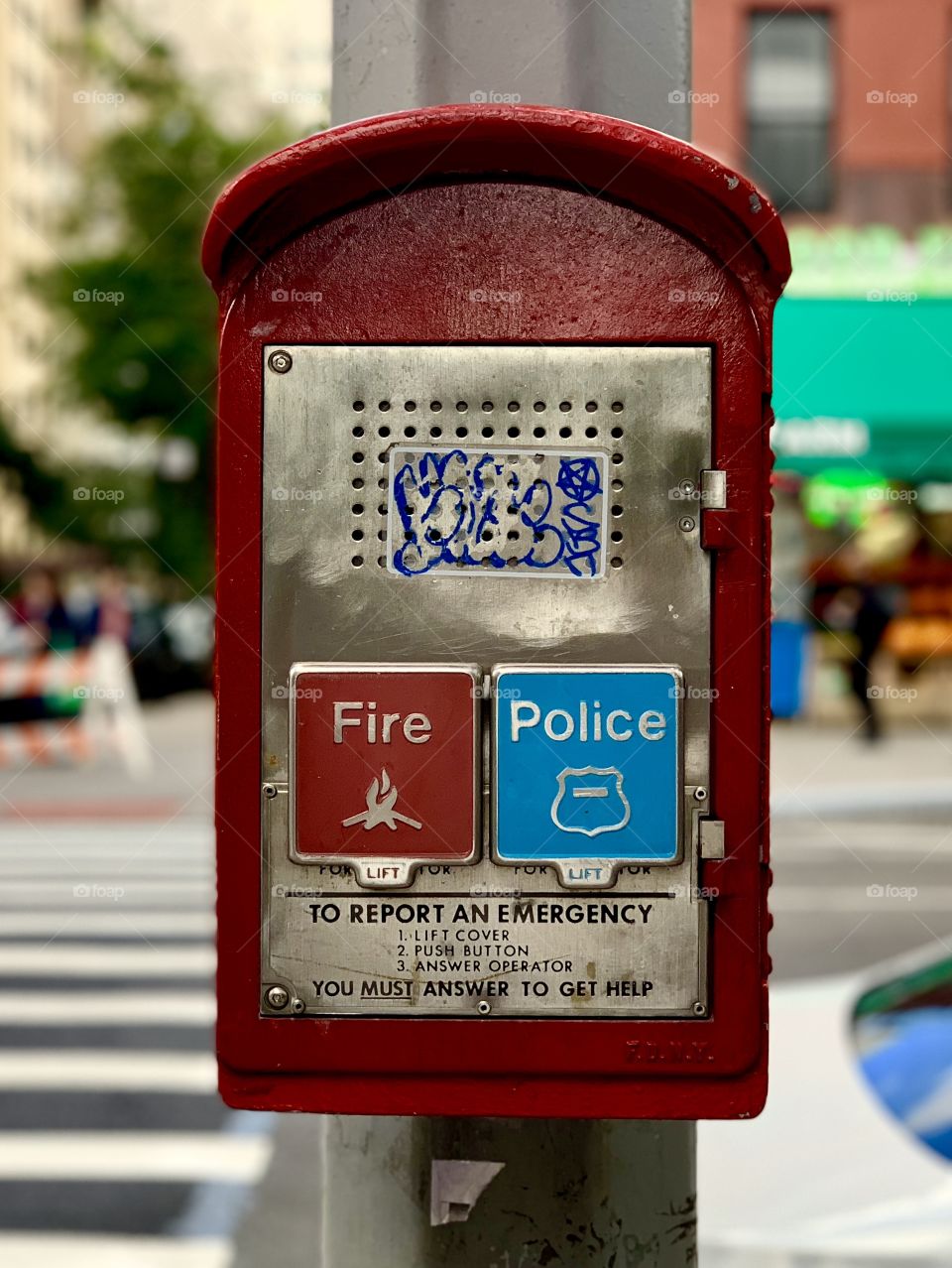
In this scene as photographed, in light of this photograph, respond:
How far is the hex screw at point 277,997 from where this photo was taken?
219cm

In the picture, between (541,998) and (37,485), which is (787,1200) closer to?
(541,998)

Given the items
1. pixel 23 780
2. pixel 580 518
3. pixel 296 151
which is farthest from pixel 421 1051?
pixel 23 780

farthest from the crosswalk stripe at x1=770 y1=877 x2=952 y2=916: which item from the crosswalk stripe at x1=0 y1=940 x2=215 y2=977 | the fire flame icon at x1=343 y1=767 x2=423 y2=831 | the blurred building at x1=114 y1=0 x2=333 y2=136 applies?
the blurred building at x1=114 y1=0 x2=333 y2=136

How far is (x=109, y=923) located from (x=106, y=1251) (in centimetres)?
470

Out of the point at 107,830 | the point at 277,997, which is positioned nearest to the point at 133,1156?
the point at 277,997

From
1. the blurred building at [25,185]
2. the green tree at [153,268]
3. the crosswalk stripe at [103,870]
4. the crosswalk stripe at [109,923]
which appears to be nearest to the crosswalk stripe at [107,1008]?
the crosswalk stripe at [109,923]

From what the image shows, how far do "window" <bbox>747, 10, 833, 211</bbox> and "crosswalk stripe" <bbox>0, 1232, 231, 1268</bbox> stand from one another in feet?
56.3

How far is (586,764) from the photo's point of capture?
214 centimetres

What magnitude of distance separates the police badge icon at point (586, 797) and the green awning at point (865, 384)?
16652 mm

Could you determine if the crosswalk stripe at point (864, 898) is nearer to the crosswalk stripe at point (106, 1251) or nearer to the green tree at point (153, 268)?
the crosswalk stripe at point (106, 1251)

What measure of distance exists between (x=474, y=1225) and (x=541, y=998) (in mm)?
444

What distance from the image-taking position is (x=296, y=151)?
211cm

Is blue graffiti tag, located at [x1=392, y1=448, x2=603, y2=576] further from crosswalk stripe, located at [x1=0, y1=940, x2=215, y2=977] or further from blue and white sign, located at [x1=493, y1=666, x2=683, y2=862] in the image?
crosswalk stripe, located at [x1=0, y1=940, x2=215, y2=977]

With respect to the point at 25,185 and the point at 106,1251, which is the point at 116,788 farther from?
the point at 25,185
